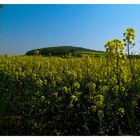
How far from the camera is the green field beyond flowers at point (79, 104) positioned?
17.6 feet

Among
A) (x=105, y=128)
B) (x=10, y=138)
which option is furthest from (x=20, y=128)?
(x=105, y=128)

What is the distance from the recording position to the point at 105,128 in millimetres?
5211

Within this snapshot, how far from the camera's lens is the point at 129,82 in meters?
6.22

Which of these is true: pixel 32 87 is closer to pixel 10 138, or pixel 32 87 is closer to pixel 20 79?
pixel 20 79

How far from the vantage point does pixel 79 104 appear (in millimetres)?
5742

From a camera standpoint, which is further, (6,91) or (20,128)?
(6,91)

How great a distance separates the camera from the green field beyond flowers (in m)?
5.37

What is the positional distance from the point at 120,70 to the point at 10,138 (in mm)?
1989

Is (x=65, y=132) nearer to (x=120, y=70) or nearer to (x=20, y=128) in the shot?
(x=20, y=128)

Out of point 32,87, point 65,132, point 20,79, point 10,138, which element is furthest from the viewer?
Result: point 20,79

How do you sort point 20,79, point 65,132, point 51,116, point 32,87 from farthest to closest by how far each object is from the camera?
point 20,79
point 32,87
point 51,116
point 65,132

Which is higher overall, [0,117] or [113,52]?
[113,52]
